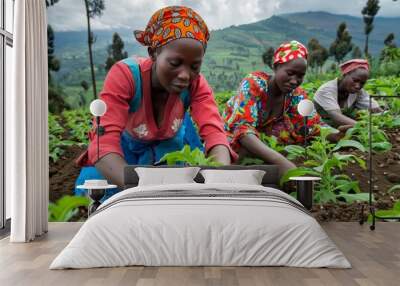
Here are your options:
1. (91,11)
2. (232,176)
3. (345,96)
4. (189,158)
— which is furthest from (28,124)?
(345,96)

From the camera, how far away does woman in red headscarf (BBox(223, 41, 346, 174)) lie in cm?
538

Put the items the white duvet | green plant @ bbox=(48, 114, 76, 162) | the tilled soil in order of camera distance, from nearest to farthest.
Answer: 1. the white duvet
2. the tilled soil
3. green plant @ bbox=(48, 114, 76, 162)

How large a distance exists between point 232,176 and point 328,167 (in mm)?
1062

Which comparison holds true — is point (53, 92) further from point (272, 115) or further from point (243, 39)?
point (272, 115)

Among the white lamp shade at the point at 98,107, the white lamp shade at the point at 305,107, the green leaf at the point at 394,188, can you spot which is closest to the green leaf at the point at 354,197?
the green leaf at the point at 394,188

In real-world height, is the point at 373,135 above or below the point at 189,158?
above

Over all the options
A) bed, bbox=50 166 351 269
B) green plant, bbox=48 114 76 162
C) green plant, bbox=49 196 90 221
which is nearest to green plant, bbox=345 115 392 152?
bed, bbox=50 166 351 269

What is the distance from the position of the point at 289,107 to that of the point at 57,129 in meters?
2.27

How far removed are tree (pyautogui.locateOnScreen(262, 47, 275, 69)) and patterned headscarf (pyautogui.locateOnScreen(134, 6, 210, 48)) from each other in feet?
2.13

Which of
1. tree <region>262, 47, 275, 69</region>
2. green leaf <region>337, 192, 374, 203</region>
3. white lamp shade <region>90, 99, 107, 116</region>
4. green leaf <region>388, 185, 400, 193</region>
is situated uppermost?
tree <region>262, 47, 275, 69</region>

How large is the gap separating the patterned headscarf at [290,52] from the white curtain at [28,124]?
2244 millimetres

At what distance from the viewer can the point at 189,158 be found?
5.17m

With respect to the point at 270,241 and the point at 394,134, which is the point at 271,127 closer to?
the point at 394,134

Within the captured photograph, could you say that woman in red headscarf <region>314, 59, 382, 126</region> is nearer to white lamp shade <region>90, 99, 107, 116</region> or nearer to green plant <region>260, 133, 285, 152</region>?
green plant <region>260, 133, 285, 152</region>
